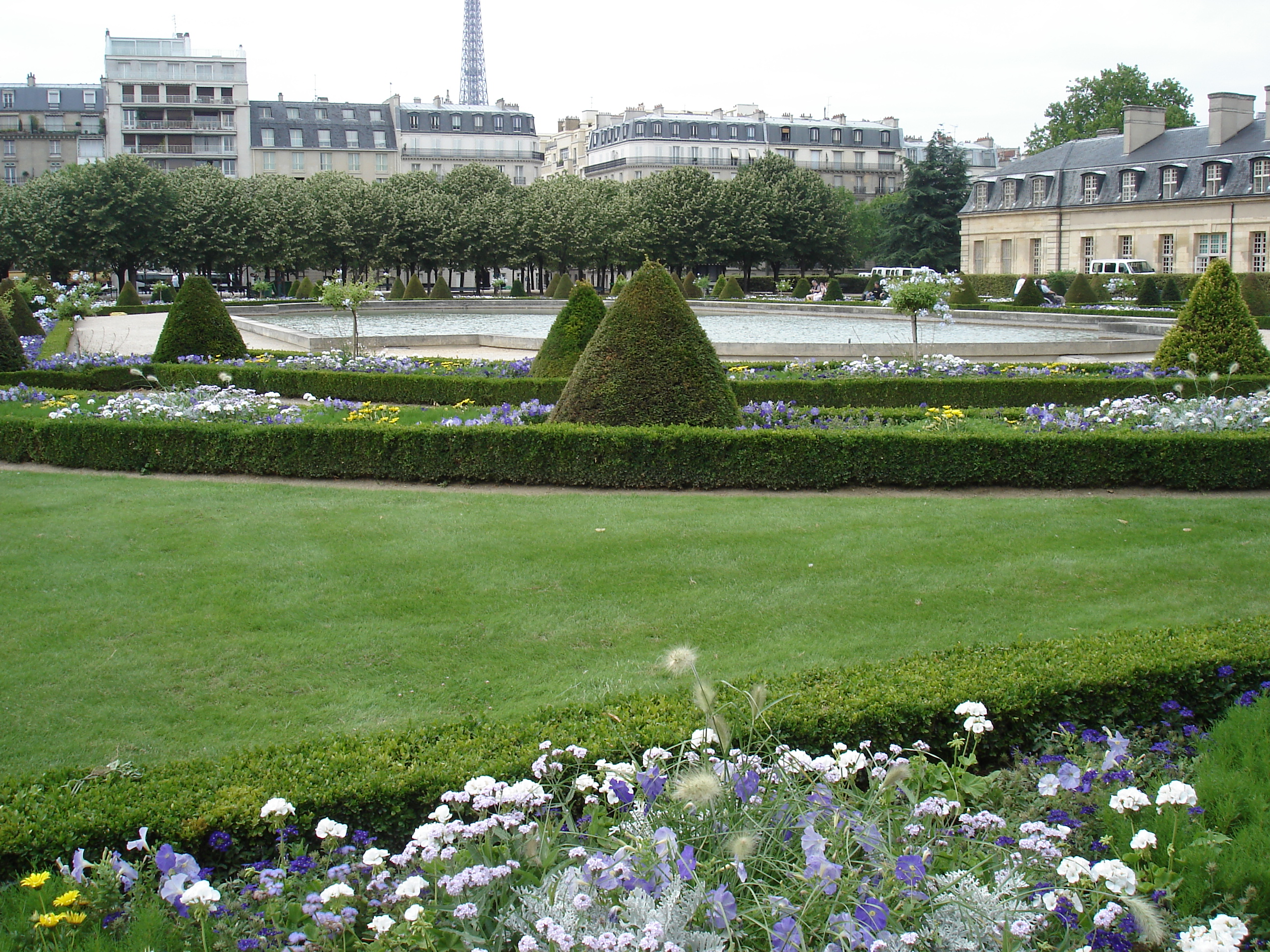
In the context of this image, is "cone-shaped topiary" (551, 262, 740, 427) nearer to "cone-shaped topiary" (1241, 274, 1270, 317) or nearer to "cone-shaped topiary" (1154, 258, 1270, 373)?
"cone-shaped topiary" (1154, 258, 1270, 373)

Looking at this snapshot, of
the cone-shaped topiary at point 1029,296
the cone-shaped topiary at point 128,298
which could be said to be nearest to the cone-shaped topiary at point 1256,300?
the cone-shaped topiary at point 1029,296

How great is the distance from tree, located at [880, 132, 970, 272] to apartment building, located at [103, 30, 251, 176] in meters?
44.4

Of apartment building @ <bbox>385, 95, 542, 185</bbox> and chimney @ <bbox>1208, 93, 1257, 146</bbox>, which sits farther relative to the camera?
apartment building @ <bbox>385, 95, 542, 185</bbox>

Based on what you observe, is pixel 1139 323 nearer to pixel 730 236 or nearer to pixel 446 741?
pixel 446 741

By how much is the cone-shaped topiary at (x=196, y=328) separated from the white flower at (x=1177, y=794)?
55.3 ft

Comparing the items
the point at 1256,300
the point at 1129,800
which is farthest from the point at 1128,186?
the point at 1129,800

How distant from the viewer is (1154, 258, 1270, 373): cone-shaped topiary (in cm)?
1264

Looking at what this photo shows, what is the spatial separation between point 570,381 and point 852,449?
272 cm

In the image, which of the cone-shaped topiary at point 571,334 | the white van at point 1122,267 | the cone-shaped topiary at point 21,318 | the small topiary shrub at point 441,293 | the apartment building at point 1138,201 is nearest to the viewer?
the cone-shaped topiary at point 571,334

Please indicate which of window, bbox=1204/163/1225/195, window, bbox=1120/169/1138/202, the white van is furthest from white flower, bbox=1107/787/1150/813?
window, bbox=1120/169/1138/202

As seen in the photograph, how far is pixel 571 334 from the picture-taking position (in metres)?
13.9

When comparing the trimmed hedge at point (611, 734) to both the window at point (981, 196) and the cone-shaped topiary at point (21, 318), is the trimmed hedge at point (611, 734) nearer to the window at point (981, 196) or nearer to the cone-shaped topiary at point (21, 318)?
the cone-shaped topiary at point (21, 318)

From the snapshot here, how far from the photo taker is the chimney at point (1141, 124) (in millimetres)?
43594

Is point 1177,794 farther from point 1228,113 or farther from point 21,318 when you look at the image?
point 1228,113
